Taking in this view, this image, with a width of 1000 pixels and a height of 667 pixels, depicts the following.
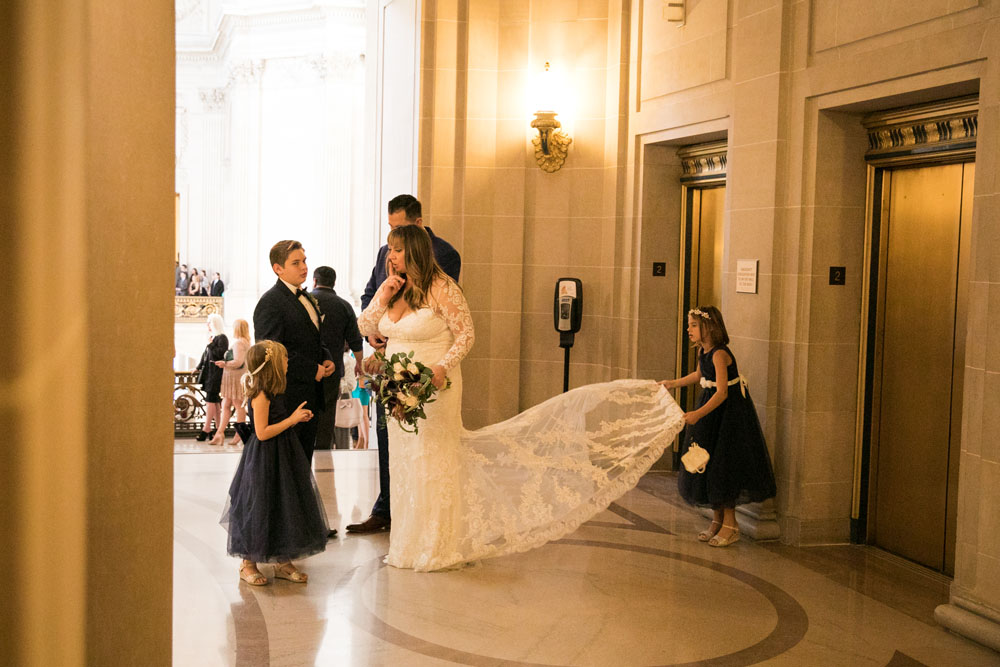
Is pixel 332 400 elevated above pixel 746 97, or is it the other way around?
pixel 746 97

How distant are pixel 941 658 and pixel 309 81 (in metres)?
19.8

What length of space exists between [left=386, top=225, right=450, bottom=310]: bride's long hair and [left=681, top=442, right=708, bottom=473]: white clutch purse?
2.03 metres

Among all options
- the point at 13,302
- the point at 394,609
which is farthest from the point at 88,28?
the point at 394,609

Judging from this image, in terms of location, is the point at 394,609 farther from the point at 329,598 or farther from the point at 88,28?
the point at 88,28

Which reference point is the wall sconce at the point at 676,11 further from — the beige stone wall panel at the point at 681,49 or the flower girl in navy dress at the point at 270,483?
the flower girl in navy dress at the point at 270,483

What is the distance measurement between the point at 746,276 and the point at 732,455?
1269mm

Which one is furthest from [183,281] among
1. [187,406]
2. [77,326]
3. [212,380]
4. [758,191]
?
[77,326]

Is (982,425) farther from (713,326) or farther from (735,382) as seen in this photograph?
(713,326)

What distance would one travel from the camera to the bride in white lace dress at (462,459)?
18.4 feet

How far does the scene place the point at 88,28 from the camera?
1.41m

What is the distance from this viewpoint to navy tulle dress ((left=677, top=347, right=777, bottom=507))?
6.32m

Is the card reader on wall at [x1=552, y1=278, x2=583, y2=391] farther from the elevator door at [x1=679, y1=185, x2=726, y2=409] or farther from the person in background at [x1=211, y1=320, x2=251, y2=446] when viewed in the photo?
the person in background at [x1=211, y1=320, x2=251, y2=446]

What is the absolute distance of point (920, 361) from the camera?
605 centimetres

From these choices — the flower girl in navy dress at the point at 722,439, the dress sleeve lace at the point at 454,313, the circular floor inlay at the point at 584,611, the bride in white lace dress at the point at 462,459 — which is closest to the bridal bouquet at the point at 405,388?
the bride in white lace dress at the point at 462,459
